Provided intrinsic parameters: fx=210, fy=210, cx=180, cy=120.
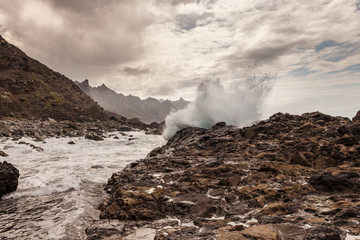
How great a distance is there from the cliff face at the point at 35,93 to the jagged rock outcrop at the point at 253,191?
42.8m

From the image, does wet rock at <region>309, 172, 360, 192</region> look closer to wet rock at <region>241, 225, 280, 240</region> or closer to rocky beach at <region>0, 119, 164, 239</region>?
wet rock at <region>241, 225, 280, 240</region>

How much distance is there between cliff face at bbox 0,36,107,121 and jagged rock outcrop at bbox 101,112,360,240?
42.8m

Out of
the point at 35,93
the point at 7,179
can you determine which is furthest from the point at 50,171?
the point at 35,93

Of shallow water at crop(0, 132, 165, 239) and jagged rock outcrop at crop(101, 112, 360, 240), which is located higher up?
jagged rock outcrop at crop(101, 112, 360, 240)

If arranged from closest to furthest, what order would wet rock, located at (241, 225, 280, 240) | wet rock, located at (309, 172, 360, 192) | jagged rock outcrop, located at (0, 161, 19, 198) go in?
wet rock, located at (241, 225, 280, 240), wet rock, located at (309, 172, 360, 192), jagged rock outcrop, located at (0, 161, 19, 198)

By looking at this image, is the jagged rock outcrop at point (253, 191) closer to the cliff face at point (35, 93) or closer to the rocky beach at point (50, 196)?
the rocky beach at point (50, 196)

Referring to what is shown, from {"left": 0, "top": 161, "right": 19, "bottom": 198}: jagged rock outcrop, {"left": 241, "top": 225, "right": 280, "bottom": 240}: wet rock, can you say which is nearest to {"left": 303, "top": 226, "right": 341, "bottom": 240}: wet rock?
{"left": 241, "top": 225, "right": 280, "bottom": 240}: wet rock

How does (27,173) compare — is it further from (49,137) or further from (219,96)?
(219,96)

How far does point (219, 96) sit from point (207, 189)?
3180cm

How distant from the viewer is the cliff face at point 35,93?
46.2m

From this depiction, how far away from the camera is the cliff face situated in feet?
151

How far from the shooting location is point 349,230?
15.1 feet

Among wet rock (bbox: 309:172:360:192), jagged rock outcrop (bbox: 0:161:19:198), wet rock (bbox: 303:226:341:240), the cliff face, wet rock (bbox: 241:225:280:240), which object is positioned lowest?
jagged rock outcrop (bbox: 0:161:19:198)

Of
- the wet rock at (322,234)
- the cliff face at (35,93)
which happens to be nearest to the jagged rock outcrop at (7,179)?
the wet rock at (322,234)
